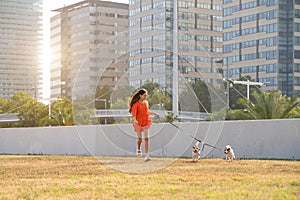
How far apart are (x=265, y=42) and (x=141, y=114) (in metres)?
83.6

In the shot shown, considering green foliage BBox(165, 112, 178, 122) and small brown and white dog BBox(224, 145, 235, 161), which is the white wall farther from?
small brown and white dog BBox(224, 145, 235, 161)

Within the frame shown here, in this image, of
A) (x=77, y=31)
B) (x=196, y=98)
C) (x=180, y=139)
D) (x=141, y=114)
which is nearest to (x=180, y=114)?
(x=196, y=98)

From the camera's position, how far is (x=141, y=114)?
1560 centimetres

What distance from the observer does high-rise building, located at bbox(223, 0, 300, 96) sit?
92.1 meters

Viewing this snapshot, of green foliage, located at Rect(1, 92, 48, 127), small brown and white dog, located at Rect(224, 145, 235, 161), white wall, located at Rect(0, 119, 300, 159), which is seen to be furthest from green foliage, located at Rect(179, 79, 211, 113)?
green foliage, located at Rect(1, 92, 48, 127)

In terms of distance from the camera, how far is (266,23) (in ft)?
316

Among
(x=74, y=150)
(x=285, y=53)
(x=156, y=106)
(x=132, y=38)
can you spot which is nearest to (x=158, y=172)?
(x=132, y=38)

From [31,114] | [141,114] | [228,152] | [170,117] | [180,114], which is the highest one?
[141,114]

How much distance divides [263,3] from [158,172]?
8946 centimetres

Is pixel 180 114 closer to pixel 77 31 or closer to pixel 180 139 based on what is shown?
pixel 180 139

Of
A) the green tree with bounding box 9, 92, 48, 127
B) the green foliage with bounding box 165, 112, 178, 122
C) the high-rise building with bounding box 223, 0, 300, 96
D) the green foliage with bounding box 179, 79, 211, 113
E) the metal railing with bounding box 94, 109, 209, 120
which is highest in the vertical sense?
the high-rise building with bounding box 223, 0, 300, 96

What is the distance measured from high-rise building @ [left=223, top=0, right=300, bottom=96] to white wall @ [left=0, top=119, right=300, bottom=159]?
67455 millimetres

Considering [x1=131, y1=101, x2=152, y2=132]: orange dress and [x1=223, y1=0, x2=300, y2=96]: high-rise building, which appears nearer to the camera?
[x1=131, y1=101, x2=152, y2=132]: orange dress

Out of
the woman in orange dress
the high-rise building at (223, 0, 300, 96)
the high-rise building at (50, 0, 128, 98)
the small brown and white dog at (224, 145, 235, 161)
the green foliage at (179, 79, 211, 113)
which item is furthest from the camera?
the high-rise building at (50, 0, 128, 98)
